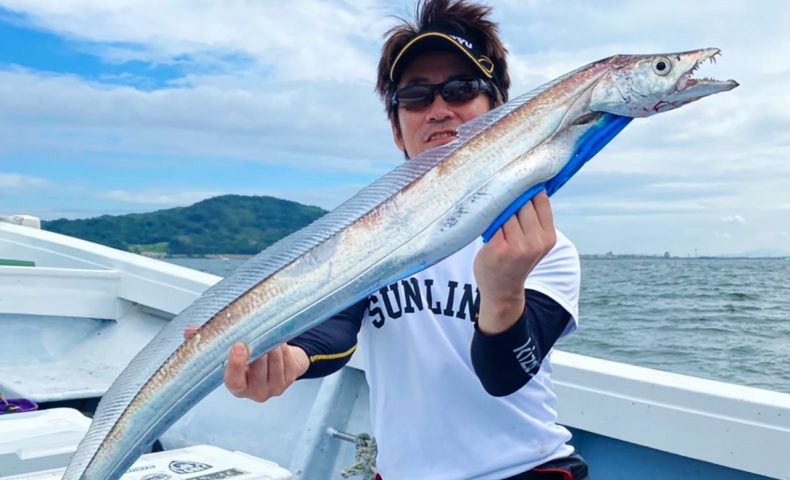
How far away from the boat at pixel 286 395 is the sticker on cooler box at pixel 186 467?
0.94 meters

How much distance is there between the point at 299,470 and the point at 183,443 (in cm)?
109

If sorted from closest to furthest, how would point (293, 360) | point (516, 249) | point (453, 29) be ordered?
point (516, 249)
point (293, 360)
point (453, 29)

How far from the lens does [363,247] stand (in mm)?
1780

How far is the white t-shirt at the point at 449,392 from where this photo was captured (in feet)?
7.38

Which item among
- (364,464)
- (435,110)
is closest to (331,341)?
(435,110)

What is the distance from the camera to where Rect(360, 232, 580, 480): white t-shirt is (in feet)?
7.38

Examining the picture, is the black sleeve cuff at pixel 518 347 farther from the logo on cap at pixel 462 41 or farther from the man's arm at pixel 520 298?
the logo on cap at pixel 462 41

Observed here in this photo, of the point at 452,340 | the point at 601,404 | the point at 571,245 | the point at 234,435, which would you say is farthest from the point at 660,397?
the point at 234,435

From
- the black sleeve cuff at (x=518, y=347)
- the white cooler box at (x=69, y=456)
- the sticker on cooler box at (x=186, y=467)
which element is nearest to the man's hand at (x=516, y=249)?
the black sleeve cuff at (x=518, y=347)

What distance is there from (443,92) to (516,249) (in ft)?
2.97

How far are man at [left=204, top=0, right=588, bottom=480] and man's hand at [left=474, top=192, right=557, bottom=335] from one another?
2 cm

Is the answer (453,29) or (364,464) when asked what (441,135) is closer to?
(453,29)

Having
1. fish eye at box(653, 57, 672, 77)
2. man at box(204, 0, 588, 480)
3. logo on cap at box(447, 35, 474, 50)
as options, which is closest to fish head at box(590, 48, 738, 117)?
fish eye at box(653, 57, 672, 77)

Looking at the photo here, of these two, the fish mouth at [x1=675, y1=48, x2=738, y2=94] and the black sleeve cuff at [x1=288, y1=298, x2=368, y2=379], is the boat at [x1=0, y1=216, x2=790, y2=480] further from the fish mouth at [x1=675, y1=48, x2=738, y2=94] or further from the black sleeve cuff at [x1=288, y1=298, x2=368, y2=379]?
the fish mouth at [x1=675, y1=48, x2=738, y2=94]
